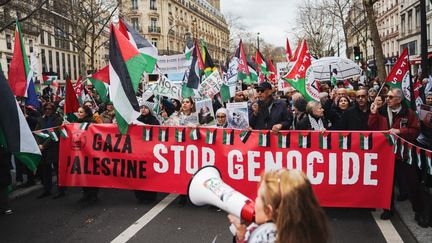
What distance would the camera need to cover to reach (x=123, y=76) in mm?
6238

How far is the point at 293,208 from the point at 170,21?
80292 mm

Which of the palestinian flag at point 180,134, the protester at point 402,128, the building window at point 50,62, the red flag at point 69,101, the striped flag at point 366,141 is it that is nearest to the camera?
the protester at point 402,128

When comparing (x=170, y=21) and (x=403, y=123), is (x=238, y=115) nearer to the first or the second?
(x=403, y=123)

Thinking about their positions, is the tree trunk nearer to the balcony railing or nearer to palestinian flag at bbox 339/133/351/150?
palestinian flag at bbox 339/133/351/150

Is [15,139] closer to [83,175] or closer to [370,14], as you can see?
[83,175]

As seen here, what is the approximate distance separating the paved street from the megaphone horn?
2.64m

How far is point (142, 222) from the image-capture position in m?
5.69

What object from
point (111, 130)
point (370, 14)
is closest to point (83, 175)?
point (111, 130)

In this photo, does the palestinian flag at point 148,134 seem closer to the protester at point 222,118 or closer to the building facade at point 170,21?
the protester at point 222,118

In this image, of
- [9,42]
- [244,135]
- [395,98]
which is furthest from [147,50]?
[9,42]

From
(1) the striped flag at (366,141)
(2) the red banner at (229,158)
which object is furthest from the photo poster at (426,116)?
(1) the striped flag at (366,141)

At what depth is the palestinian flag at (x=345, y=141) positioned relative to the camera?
5.66 metres

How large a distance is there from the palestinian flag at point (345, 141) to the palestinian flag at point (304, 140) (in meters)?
0.42

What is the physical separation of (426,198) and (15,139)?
5.04 meters
